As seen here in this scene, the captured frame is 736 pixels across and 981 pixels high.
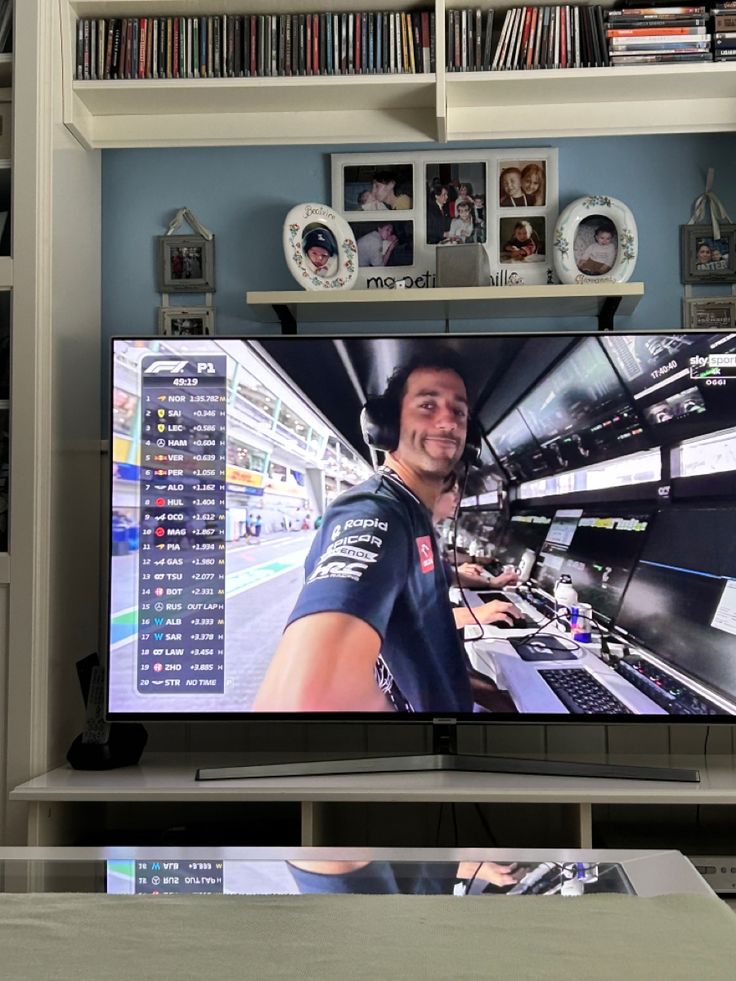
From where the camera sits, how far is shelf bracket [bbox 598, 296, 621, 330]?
8.61 ft

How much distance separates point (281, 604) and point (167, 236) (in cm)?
114

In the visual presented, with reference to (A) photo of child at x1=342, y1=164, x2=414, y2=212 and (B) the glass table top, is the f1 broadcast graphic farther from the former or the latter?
(B) the glass table top

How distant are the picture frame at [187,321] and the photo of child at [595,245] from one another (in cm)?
102

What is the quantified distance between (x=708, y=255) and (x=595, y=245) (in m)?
0.32

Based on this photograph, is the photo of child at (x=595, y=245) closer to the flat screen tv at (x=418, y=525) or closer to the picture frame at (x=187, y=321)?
the flat screen tv at (x=418, y=525)

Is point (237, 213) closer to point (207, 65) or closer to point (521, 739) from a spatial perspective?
point (207, 65)

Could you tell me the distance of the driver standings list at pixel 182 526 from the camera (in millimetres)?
2408

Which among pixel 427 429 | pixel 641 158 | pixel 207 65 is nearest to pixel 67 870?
pixel 427 429

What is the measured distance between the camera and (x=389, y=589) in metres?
2.39

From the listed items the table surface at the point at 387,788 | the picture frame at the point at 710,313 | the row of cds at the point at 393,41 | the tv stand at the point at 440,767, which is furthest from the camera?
the picture frame at the point at 710,313

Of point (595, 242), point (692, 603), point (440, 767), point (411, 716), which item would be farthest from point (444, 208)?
point (440, 767)

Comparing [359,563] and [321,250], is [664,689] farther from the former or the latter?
[321,250]

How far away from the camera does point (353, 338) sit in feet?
7.98

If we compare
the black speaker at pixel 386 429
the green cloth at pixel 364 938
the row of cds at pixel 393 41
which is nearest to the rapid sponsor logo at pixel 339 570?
the black speaker at pixel 386 429
